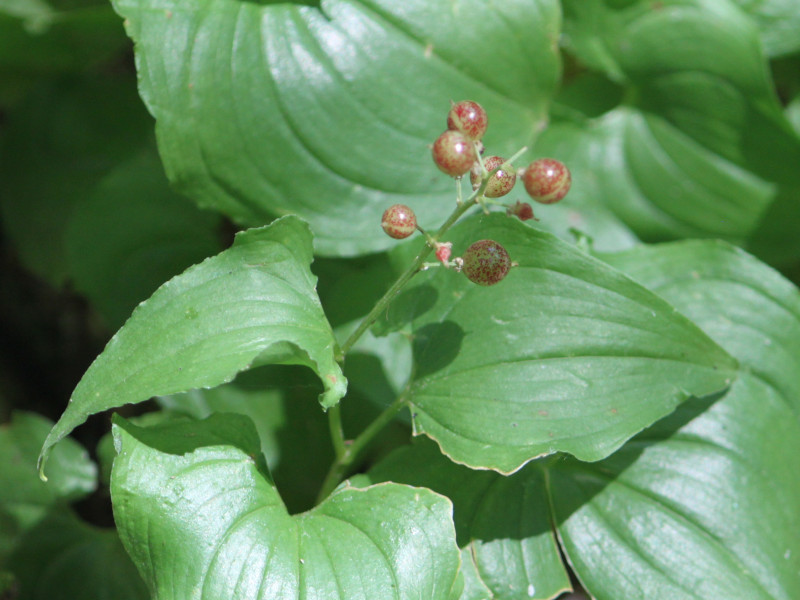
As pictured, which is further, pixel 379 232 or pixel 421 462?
pixel 379 232

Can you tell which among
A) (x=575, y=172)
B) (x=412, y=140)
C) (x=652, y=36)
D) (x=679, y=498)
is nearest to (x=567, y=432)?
(x=679, y=498)

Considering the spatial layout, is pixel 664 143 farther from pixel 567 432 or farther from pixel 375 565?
pixel 375 565

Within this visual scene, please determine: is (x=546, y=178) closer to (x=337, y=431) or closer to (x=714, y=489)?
(x=337, y=431)

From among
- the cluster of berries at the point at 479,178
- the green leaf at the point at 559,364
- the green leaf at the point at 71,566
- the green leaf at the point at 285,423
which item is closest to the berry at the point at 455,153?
the cluster of berries at the point at 479,178

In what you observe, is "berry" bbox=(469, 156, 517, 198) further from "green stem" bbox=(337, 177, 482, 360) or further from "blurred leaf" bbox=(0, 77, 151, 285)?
"blurred leaf" bbox=(0, 77, 151, 285)

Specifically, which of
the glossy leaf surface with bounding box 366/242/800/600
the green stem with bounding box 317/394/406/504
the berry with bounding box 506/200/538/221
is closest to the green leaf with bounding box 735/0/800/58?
the glossy leaf surface with bounding box 366/242/800/600
